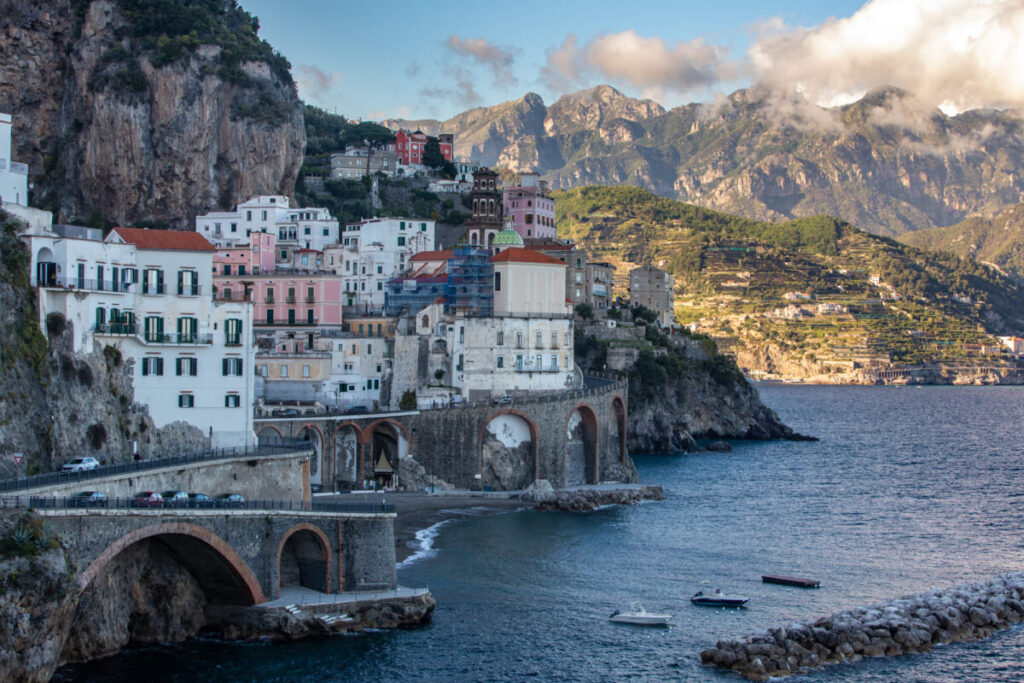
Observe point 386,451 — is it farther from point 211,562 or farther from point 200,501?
point 200,501

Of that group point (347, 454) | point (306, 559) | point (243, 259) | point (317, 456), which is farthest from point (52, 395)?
point (243, 259)

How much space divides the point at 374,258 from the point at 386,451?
80.8 feet

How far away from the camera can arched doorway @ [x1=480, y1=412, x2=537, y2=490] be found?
81.9 metres

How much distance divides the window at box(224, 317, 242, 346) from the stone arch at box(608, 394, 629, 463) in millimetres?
43231

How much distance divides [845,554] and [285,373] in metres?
39.9

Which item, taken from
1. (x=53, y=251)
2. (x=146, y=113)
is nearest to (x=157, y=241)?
(x=53, y=251)

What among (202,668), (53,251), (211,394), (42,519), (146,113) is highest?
(146,113)

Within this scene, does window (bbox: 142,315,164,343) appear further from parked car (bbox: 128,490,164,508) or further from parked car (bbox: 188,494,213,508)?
parked car (bbox: 128,490,164,508)

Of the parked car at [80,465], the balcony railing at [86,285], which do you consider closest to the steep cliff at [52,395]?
the parked car at [80,465]

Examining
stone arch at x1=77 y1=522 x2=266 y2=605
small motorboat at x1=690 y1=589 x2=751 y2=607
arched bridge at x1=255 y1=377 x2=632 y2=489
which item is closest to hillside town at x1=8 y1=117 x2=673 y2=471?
arched bridge at x1=255 y1=377 x2=632 y2=489

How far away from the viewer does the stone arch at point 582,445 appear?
3479 inches

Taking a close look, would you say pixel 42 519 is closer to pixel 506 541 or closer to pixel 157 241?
pixel 157 241

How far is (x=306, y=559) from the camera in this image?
49438 mm

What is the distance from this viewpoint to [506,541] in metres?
67.1
